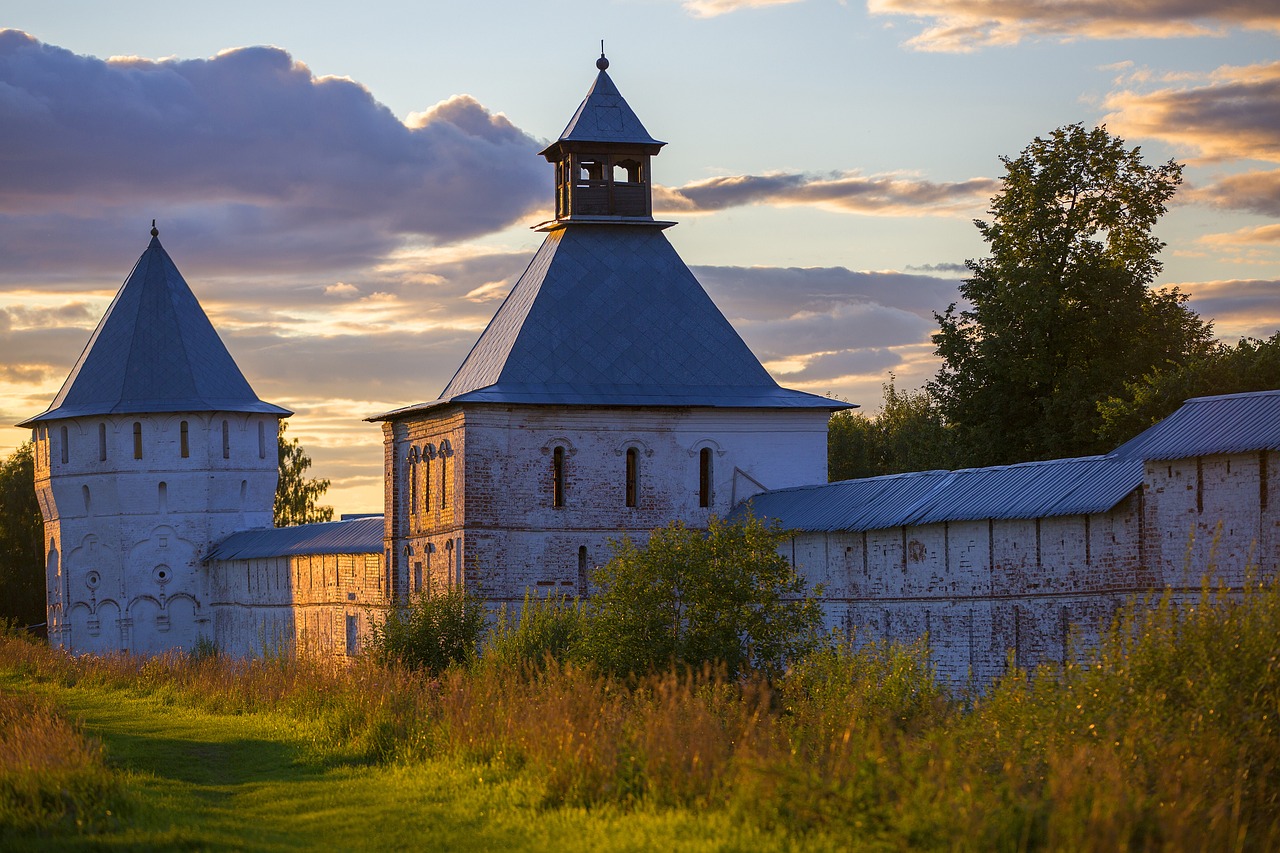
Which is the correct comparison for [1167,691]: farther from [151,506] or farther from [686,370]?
[151,506]

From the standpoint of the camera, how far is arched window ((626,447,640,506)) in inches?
1134

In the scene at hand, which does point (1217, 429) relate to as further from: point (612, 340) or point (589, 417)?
point (612, 340)

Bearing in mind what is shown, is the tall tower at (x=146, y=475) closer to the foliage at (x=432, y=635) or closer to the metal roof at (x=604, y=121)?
the metal roof at (x=604, y=121)

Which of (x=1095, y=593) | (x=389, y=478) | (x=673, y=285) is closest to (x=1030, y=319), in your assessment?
(x=673, y=285)

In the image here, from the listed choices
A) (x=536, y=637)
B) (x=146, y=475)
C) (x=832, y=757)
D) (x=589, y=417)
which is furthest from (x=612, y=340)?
(x=832, y=757)

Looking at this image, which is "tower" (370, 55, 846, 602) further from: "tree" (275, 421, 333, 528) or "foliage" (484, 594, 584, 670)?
"tree" (275, 421, 333, 528)

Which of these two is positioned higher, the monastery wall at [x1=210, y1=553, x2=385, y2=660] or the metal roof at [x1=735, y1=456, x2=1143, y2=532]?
the metal roof at [x1=735, y1=456, x2=1143, y2=532]

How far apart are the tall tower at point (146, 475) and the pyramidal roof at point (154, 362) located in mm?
36

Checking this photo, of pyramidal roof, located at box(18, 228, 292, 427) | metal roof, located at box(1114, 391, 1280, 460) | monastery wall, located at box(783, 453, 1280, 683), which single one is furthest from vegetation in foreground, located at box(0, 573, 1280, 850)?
pyramidal roof, located at box(18, 228, 292, 427)

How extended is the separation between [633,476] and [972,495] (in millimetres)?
8930

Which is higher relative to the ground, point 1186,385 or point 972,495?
point 1186,385

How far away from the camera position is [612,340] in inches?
1177

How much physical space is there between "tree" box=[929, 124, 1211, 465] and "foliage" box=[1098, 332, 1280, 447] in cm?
187

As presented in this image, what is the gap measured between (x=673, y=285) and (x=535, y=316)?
8.95 feet
